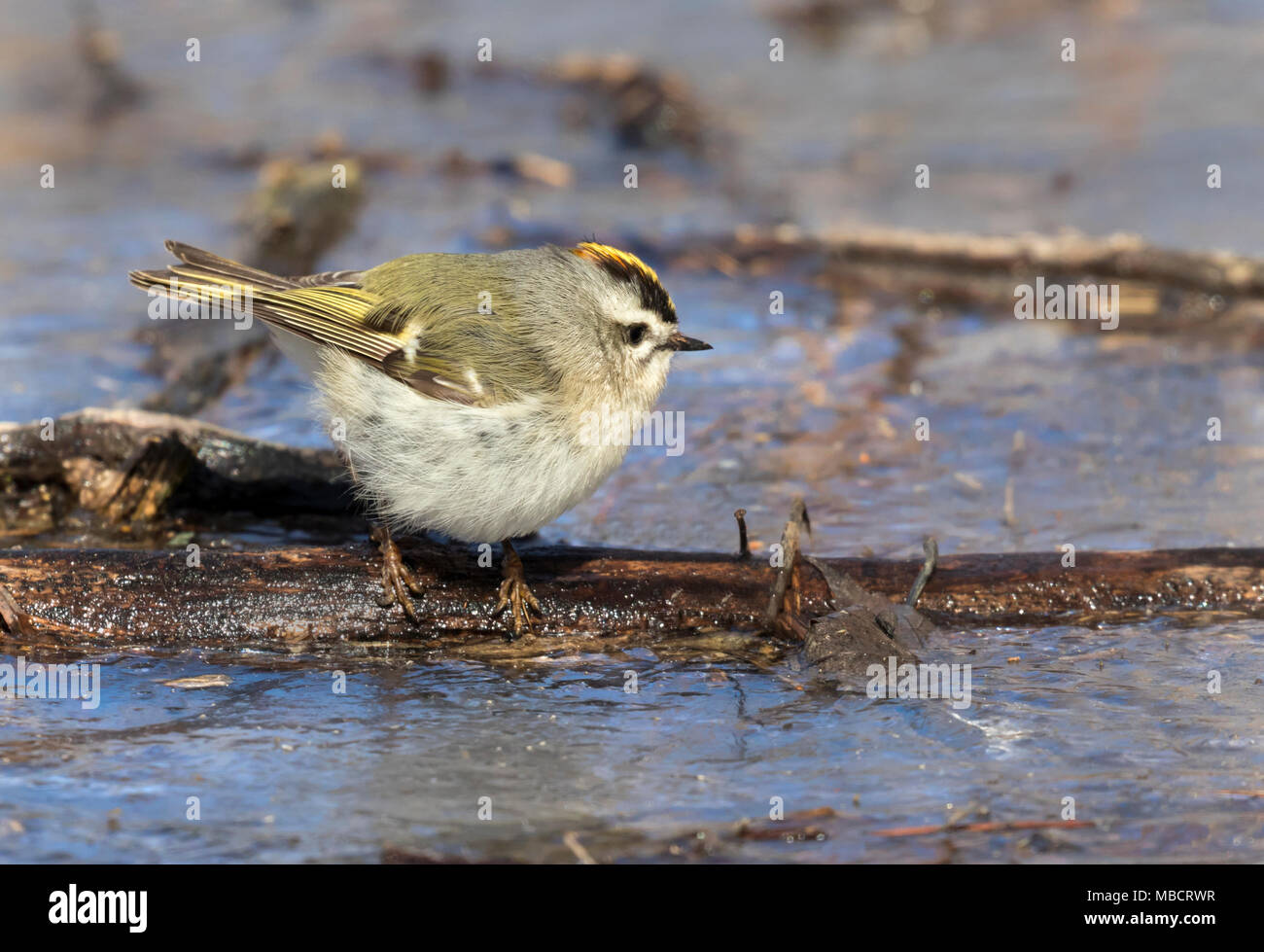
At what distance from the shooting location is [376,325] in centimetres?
521

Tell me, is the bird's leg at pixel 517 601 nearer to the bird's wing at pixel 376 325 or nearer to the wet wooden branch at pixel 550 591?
the wet wooden branch at pixel 550 591

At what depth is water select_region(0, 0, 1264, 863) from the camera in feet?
12.6

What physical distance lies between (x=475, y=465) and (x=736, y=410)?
2.96 m

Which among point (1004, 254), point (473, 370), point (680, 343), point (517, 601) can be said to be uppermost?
point (1004, 254)

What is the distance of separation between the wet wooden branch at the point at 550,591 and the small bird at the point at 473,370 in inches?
4.8

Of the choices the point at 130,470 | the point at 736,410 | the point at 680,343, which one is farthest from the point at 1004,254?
the point at 130,470

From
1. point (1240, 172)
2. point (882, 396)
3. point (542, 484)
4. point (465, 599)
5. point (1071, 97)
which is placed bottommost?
point (465, 599)

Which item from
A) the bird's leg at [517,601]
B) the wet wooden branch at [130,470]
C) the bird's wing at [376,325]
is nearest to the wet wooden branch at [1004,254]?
the wet wooden branch at [130,470]

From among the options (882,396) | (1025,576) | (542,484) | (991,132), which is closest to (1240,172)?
(991,132)

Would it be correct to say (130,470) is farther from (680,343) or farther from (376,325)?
(680,343)

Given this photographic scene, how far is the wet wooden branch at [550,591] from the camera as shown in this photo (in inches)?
186

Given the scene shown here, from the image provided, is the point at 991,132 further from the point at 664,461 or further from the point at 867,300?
the point at 664,461

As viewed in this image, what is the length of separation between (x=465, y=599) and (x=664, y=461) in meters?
2.19

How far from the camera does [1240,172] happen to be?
11.1 metres
